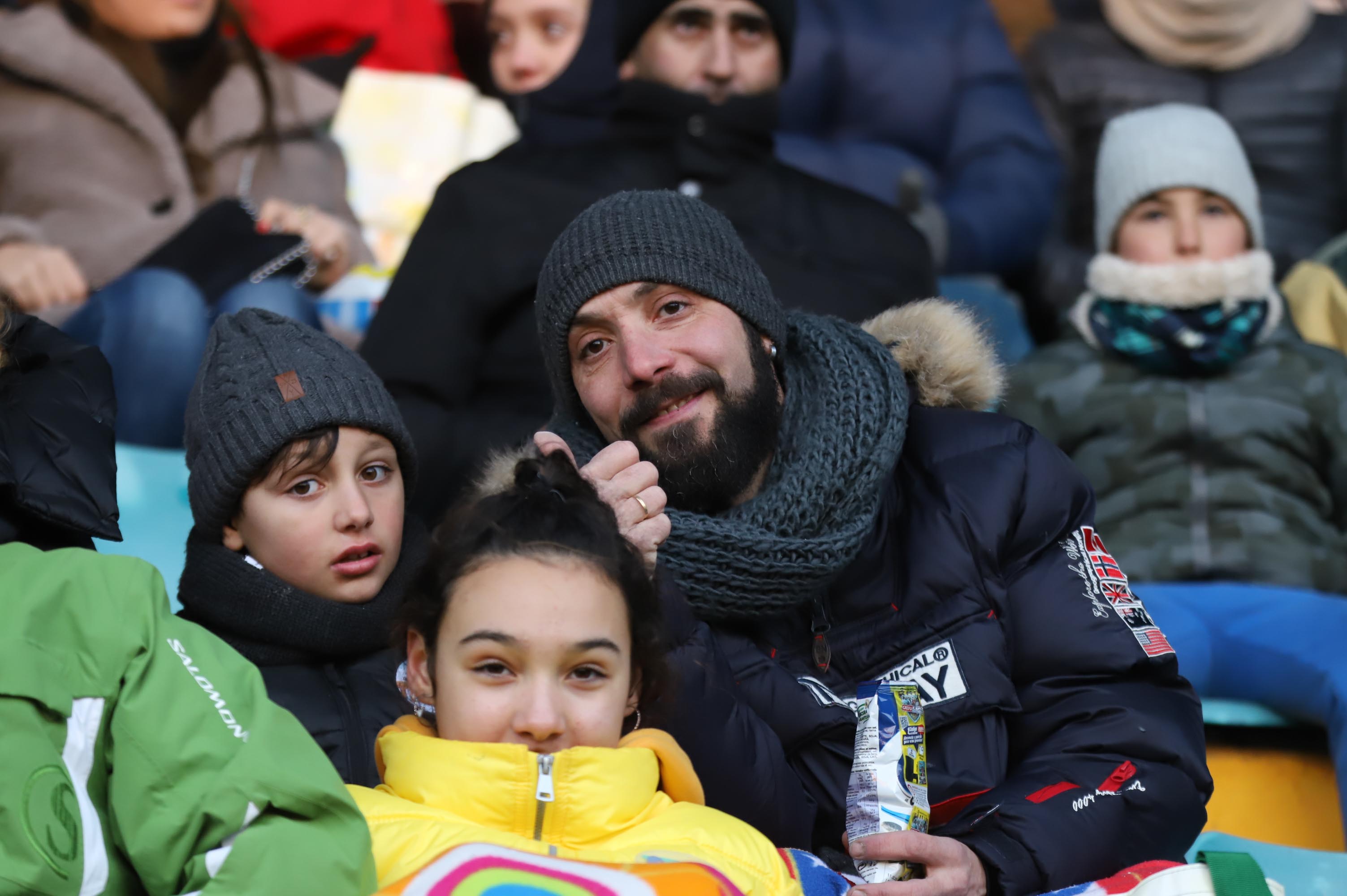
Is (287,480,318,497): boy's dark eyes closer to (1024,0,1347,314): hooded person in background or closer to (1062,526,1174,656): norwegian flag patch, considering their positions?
(1062,526,1174,656): norwegian flag patch

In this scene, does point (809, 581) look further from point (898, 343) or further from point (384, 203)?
point (384, 203)

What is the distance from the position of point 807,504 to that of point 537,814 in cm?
66

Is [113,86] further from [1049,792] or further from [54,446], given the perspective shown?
[1049,792]

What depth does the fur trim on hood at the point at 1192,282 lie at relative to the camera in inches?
134

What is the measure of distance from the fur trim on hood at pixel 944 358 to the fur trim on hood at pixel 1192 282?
1.15 m

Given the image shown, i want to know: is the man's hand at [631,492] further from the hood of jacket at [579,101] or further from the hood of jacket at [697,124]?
the hood of jacket at [579,101]

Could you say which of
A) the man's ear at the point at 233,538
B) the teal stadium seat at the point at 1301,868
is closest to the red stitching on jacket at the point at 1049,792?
the teal stadium seat at the point at 1301,868

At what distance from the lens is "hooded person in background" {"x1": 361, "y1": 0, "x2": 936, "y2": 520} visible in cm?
294

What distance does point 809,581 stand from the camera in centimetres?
208

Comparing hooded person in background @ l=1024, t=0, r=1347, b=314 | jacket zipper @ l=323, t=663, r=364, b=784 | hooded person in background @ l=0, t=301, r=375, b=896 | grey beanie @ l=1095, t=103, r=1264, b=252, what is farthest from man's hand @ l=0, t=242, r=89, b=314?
hooded person in background @ l=1024, t=0, r=1347, b=314

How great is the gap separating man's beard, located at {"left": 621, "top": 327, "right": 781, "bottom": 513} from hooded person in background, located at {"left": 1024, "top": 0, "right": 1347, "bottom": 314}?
2234 millimetres

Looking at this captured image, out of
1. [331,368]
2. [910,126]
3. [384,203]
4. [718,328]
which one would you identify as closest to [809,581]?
[718,328]

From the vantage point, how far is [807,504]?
2.11m

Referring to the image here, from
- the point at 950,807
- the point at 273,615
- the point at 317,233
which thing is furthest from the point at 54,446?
the point at 317,233
